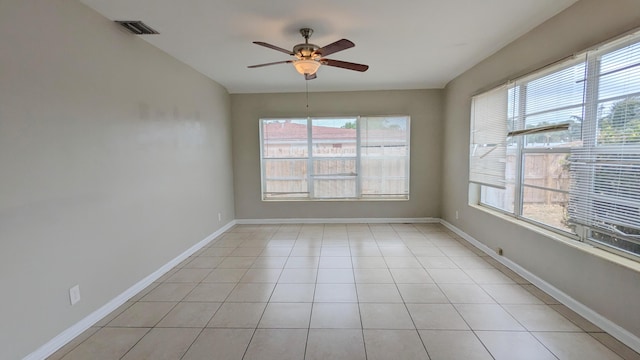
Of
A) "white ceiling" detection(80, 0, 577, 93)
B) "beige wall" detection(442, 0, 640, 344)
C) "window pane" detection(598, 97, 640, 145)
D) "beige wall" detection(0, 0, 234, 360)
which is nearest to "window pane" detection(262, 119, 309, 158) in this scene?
"white ceiling" detection(80, 0, 577, 93)

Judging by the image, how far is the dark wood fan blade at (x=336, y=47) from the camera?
8.02ft

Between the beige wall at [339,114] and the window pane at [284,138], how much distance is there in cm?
16

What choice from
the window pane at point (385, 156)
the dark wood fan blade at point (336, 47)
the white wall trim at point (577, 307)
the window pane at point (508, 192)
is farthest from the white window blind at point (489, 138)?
the dark wood fan blade at point (336, 47)

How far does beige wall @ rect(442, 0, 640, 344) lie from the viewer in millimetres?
1952

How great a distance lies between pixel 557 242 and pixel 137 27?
13.9 ft

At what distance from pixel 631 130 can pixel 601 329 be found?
4.68 ft

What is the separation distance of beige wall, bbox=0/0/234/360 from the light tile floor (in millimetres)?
405

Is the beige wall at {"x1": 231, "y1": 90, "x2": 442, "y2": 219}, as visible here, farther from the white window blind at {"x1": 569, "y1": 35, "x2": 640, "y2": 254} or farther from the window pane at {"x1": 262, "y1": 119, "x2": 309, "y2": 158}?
the white window blind at {"x1": 569, "y1": 35, "x2": 640, "y2": 254}

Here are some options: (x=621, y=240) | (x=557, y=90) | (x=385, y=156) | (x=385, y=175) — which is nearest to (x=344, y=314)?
(x=621, y=240)

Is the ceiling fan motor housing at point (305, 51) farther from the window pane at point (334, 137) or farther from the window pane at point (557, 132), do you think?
the window pane at point (334, 137)

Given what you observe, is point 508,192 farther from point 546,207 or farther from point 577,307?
point 577,307

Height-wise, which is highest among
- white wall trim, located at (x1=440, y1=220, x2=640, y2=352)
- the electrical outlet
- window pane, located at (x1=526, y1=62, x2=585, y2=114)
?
window pane, located at (x1=526, y1=62, x2=585, y2=114)

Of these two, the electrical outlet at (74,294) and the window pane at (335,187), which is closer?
the electrical outlet at (74,294)

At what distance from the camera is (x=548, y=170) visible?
2730 mm
